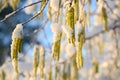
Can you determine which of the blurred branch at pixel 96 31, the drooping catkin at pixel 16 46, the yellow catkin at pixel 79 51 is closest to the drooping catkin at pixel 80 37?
the yellow catkin at pixel 79 51

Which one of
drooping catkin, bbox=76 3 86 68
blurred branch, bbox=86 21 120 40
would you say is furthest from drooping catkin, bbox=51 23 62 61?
blurred branch, bbox=86 21 120 40

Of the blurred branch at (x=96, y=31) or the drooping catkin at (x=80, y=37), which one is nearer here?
the drooping catkin at (x=80, y=37)

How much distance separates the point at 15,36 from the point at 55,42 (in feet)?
0.34

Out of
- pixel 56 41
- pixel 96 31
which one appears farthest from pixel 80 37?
pixel 96 31

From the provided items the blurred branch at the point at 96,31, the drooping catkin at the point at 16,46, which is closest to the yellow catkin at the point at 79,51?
the drooping catkin at the point at 16,46

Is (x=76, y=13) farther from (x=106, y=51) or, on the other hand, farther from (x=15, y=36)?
(x=106, y=51)

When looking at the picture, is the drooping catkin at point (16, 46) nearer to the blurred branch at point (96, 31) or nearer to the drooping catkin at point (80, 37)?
the drooping catkin at point (80, 37)

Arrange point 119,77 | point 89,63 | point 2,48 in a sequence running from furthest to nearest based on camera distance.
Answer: point 2,48 < point 89,63 < point 119,77

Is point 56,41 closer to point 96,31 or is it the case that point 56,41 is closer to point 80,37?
point 80,37

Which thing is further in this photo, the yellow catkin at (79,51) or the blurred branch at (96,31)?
the blurred branch at (96,31)

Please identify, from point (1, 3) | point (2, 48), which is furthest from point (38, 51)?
point (2, 48)

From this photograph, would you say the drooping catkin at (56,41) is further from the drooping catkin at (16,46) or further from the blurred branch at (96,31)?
the blurred branch at (96,31)

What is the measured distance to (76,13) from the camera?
1010 mm

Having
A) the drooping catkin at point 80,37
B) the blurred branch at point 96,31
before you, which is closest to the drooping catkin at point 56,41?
the drooping catkin at point 80,37
